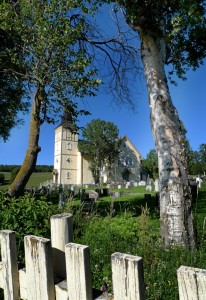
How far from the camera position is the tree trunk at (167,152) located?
3684 millimetres

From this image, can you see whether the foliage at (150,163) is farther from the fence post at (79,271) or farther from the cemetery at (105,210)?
the fence post at (79,271)

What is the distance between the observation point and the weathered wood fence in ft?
4.49

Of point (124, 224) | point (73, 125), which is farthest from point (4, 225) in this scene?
point (73, 125)

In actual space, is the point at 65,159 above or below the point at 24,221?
above

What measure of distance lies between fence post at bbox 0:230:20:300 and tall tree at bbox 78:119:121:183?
5588 centimetres

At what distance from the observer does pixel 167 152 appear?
4004 mm

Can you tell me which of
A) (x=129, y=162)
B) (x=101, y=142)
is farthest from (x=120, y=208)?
(x=129, y=162)

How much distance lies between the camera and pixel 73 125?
369 inches

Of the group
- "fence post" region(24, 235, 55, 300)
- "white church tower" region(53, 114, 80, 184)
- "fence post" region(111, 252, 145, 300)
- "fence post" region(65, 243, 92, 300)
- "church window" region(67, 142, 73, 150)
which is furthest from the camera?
"church window" region(67, 142, 73, 150)

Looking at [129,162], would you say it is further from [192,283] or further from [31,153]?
[192,283]

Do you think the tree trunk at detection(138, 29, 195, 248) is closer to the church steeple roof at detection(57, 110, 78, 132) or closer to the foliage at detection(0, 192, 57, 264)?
the foliage at detection(0, 192, 57, 264)

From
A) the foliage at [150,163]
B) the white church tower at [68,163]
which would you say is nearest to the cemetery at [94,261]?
the white church tower at [68,163]

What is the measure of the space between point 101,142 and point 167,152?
178 ft

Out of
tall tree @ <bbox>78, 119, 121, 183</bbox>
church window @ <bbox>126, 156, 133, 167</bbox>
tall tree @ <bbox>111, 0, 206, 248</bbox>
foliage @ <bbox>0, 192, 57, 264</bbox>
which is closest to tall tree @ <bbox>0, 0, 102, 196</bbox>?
tall tree @ <bbox>111, 0, 206, 248</bbox>
